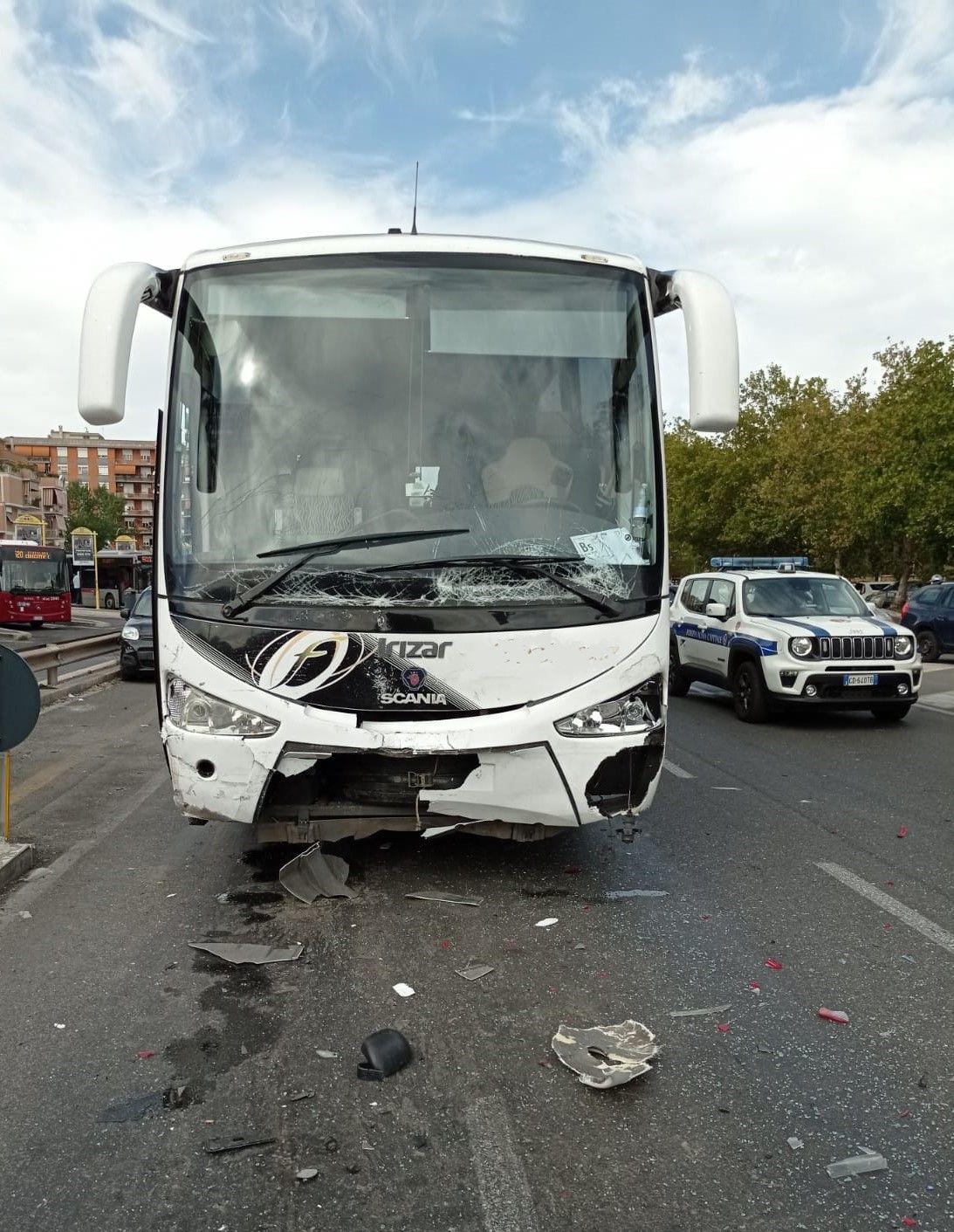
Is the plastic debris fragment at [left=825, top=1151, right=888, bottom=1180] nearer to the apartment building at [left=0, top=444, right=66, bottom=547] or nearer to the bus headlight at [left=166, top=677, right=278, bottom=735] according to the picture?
the bus headlight at [left=166, top=677, right=278, bottom=735]

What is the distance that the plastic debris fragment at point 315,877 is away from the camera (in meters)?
5.33

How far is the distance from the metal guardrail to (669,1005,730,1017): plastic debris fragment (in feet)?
33.8

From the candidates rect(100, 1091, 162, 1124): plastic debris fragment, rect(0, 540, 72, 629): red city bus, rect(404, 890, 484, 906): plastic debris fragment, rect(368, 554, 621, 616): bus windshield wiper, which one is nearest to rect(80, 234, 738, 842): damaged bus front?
rect(368, 554, 621, 616): bus windshield wiper

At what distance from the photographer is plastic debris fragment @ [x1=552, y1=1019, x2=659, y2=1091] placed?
3.38m

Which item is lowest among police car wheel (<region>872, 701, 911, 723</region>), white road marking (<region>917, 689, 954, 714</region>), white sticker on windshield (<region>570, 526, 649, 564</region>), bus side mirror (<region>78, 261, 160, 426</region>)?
white road marking (<region>917, 689, 954, 714</region>)

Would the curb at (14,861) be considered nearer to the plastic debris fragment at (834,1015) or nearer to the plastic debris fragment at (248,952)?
the plastic debris fragment at (248,952)

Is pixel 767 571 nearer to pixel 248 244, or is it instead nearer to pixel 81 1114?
pixel 248 244

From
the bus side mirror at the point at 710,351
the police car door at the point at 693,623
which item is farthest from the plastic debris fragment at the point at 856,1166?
the police car door at the point at 693,623

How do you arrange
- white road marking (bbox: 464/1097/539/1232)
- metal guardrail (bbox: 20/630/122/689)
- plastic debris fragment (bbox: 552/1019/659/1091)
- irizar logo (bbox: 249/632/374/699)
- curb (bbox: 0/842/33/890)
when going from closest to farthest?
white road marking (bbox: 464/1097/539/1232), plastic debris fragment (bbox: 552/1019/659/1091), irizar logo (bbox: 249/632/374/699), curb (bbox: 0/842/33/890), metal guardrail (bbox: 20/630/122/689)

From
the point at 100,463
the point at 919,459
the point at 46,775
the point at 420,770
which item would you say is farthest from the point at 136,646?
the point at 100,463

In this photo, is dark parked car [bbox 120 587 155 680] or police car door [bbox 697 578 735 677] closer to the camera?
police car door [bbox 697 578 735 677]

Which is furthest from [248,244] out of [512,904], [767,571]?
[767,571]

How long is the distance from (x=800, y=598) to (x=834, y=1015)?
9.85 metres

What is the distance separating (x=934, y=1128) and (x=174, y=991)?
2.70 m
